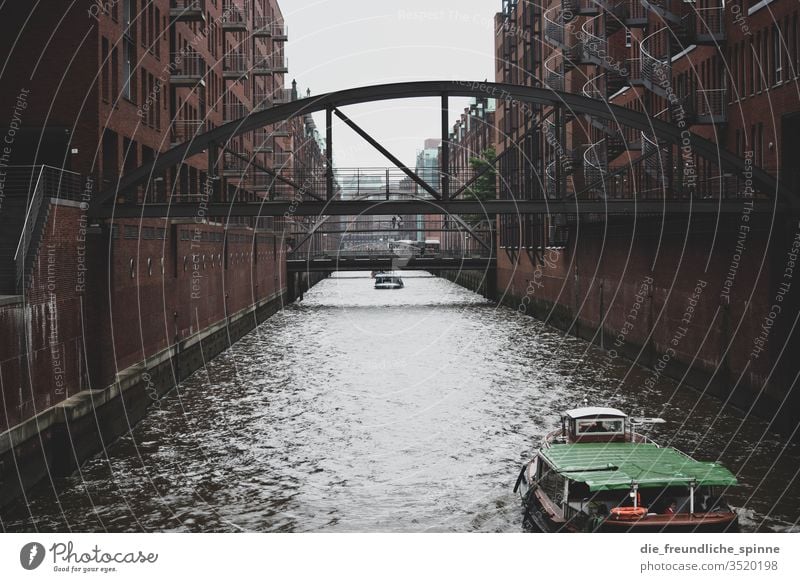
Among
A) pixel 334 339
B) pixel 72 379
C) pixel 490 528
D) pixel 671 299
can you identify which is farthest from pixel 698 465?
pixel 334 339

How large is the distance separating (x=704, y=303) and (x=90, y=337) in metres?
17.9

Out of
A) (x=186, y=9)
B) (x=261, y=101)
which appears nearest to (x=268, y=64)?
(x=261, y=101)

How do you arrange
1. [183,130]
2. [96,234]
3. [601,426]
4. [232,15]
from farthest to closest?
[232,15] → [183,130] → [96,234] → [601,426]

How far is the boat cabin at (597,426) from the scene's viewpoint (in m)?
19.9

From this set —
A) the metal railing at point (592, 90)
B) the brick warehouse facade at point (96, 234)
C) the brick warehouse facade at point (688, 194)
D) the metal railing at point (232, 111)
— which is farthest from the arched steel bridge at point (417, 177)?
the metal railing at point (232, 111)

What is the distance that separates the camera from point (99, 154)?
99.1 feet

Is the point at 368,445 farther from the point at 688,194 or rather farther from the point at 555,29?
the point at 555,29

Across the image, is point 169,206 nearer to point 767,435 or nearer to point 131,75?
point 131,75

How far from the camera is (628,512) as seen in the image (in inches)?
602

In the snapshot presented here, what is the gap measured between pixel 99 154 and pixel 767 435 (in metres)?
19.7

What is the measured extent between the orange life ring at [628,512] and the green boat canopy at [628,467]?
1.50 ft

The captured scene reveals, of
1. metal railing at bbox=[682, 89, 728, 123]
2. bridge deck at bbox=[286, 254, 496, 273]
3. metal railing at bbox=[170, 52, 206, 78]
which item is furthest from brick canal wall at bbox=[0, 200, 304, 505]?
bridge deck at bbox=[286, 254, 496, 273]

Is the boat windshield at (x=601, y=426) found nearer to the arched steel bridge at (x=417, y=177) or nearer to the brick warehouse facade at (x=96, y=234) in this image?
the arched steel bridge at (x=417, y=177)
